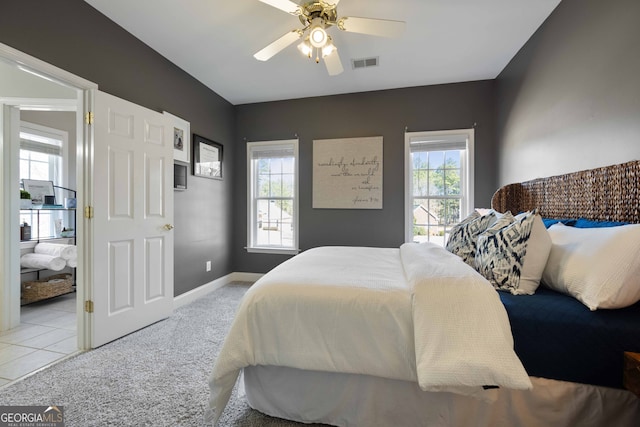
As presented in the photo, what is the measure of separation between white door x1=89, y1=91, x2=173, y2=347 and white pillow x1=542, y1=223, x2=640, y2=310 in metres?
3.05

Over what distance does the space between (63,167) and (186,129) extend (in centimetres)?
213

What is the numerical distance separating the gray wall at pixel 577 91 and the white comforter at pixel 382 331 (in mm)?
1350

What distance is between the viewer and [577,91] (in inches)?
73.9

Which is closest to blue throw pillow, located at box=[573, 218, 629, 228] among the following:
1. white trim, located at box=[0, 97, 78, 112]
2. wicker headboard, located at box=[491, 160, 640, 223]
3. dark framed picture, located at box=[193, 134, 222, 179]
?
wicker headboard, located at box=[491, 160, 640, 223]

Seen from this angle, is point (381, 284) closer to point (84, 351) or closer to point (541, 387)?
point (541, 387)

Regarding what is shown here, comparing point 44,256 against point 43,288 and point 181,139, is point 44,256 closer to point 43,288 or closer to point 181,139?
point 43,288

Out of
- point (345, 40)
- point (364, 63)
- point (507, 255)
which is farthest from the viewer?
point (364, 63)

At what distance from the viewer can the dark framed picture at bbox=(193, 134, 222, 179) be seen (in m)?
3.29

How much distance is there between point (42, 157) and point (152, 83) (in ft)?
7.37

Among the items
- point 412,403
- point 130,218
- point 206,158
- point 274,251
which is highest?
point 206,158

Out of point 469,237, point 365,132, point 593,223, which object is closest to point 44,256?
point 365,132

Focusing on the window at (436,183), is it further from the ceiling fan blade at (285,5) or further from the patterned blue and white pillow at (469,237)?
the ceiling fan blade at (285,5)

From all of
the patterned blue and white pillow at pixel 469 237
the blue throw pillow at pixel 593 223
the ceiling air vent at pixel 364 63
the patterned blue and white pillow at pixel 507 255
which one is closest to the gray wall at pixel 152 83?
the ceiling air vent at pixel 364 63

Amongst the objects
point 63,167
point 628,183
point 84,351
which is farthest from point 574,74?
point 63,167
